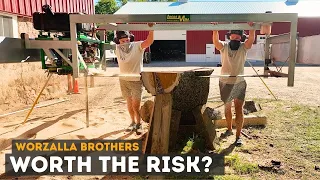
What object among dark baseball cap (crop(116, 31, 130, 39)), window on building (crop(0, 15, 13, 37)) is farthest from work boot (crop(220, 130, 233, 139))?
window on building (crop(0, 15, 13, 37))

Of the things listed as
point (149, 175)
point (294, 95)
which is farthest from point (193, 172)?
point (294, 95)

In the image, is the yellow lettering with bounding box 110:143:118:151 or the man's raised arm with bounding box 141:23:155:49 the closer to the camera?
the yellow lettering with bounding box 110:143:118:151

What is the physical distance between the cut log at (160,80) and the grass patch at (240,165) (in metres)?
1.23

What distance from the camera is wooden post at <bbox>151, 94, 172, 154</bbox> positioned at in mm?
3395

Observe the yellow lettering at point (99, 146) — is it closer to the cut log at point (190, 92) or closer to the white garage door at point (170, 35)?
the cut log at point (190, 92)

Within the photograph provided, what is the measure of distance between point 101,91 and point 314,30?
22005mm

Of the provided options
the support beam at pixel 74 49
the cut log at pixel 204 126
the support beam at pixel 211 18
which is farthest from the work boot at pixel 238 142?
the support beam at pixel 74 49

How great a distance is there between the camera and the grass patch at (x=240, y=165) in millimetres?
3341

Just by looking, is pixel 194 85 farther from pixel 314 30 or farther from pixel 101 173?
pixel 314 30

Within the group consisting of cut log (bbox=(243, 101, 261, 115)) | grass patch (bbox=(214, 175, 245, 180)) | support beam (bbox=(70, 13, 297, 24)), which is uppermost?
support beam (bbox=(70, 13, 297, 24))

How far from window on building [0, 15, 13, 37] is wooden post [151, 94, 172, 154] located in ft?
17.5

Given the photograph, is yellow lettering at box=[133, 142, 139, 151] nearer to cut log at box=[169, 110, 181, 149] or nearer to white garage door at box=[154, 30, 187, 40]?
cut log at box=[169, 110, 181, 149]

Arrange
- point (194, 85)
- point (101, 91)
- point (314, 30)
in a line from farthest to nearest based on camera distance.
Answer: point (314, 30) → point (101, 91) → point (194, 85)

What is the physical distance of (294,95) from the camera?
321 inches
